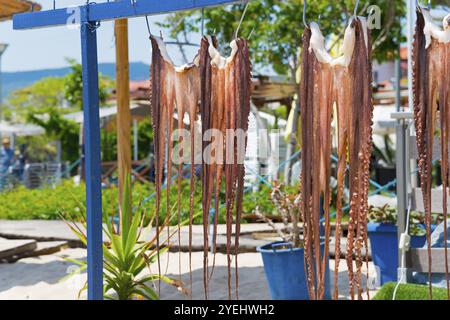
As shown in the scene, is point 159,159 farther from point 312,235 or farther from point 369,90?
point 369,90

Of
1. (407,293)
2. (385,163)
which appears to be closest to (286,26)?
(385,163)

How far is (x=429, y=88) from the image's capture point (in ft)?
6.64

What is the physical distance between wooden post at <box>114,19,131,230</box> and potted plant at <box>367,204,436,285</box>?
6.42ft

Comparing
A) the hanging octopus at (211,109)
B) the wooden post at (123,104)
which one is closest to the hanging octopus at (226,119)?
the hanging octopus at (211,109)

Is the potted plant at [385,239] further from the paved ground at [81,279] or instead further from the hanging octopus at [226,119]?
the hanging octopus at [226,119]

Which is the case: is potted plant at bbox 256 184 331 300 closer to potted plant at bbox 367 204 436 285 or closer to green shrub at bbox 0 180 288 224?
potted plant at bbox 367 204 436 285

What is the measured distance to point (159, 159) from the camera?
2438 mm

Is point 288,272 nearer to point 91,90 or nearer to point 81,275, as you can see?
point 81,275

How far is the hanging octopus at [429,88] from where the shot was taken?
200cm

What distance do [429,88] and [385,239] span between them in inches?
145

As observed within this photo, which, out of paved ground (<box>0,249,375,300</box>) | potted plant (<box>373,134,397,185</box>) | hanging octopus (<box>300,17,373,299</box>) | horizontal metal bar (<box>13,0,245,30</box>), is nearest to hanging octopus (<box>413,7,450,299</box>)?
hanging octopus (<box>300,17,373,299</box>)

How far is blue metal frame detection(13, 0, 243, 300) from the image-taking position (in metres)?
2.78
